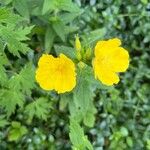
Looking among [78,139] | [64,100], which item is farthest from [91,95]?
[78,139]

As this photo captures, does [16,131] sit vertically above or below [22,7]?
below

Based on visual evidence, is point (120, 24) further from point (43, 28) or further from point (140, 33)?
point (43, 28)

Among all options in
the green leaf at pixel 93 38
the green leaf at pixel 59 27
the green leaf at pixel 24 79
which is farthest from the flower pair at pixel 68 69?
the green leaf at pixel 59 27

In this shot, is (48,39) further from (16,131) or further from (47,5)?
(16,131)

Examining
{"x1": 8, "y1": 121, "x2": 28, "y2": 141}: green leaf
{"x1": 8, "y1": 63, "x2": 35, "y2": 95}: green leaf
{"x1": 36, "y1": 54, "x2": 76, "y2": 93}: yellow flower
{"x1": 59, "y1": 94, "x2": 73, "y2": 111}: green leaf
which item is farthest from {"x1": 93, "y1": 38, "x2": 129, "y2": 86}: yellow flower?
{"x1": 8, "y1": 121, "x2": 28, "y2": 141}: green leaf

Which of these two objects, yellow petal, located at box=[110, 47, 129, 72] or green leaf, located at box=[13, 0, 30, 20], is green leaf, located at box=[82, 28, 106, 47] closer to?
yellow petal, located at box=[110, 47, 129, 72]

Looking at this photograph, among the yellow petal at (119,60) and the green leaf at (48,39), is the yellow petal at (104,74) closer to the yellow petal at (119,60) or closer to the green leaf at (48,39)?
the yellow petal at (119,60)

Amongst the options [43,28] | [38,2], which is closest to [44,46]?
[43,28]
